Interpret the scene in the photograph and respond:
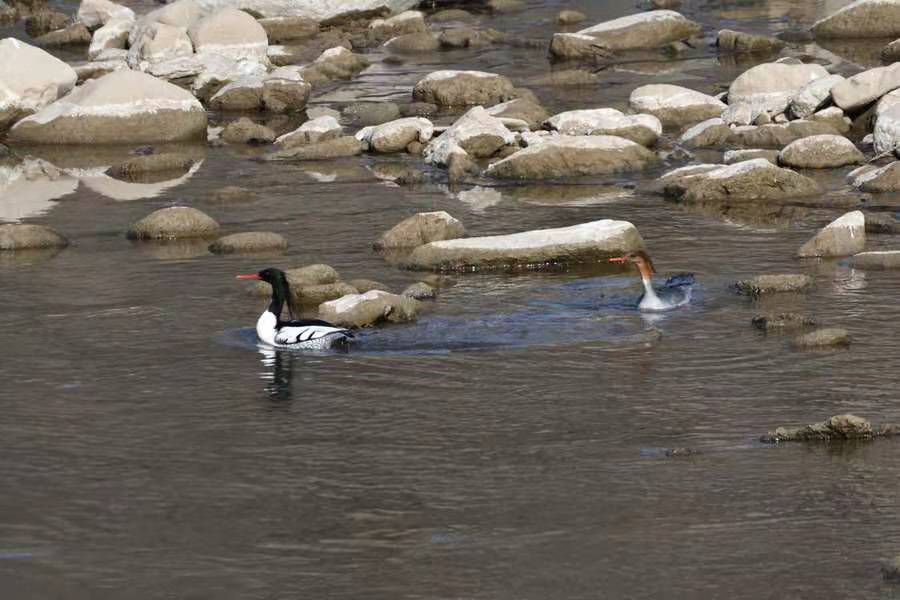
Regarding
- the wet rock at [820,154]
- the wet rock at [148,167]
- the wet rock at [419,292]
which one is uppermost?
the wet rock at [820,154]

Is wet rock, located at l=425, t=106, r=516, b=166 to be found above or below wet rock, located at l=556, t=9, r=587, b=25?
below

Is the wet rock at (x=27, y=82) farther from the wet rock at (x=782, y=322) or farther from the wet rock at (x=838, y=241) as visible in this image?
the wet rock at (x=782, y=322)

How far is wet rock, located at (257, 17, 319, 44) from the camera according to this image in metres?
34.5

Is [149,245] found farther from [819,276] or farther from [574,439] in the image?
[574,439]

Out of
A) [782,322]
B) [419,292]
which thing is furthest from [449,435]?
[419,292]

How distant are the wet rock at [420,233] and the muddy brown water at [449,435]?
1.03ft

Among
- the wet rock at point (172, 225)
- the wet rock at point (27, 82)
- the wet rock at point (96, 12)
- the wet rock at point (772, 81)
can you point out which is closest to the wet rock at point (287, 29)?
the wet rock at point (96, 12)

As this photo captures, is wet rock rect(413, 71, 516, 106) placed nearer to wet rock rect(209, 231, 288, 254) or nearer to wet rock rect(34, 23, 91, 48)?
wet rock rect(209, 231, 288, 254)

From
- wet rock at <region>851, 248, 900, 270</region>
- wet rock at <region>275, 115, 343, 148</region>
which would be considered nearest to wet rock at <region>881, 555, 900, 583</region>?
wet rock at <region>851, 248, 900, 270</region>

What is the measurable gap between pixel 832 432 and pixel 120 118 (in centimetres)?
1566

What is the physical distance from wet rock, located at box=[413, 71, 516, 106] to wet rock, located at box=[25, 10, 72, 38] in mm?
14079

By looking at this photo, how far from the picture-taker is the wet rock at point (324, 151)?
73.7ft

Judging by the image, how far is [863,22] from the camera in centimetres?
3102

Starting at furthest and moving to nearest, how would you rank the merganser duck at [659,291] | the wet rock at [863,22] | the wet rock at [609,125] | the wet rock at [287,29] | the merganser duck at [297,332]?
the wet rock at [287,29] < the wet rock at [863,22] < the wet rock at [609,125] < the merganser duck at [659,291] < the merganser duck at [297,332]
